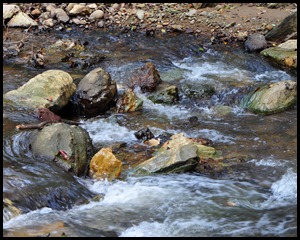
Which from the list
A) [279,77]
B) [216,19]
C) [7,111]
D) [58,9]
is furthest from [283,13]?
[7,111]

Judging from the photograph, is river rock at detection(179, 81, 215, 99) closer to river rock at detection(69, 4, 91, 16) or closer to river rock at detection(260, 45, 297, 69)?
river rock at detection(260, 45, 297, 69)

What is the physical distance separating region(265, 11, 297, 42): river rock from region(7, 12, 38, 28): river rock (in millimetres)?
6702

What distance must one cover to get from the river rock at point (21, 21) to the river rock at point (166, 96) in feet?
19.7

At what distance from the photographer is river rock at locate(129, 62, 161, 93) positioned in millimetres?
8477

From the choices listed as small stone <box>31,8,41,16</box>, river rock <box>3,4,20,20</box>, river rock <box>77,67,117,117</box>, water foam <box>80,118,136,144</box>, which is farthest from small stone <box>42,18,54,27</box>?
water foam <box>80,118,136,144</box>

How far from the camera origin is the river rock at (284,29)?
34.1 feet

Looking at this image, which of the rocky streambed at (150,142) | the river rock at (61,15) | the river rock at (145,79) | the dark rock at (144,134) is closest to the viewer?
the rocky streambed at (150,142)

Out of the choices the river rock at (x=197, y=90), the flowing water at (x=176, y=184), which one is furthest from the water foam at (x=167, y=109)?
the river rock at (x=197, y=90)

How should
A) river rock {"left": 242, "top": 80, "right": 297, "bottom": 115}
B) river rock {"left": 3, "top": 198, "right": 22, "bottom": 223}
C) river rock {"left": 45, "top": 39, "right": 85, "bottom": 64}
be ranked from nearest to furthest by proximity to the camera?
river rock {"left": 3, "top": 198, "right": 22, "bottom": 223} → river rock {"left": 242, "top": 80, "right": 297, "bottom": 115} → river rock {"left": 45, "top": 39, "right": 85, "bottom": 64}

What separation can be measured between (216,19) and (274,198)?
8233 millimetres

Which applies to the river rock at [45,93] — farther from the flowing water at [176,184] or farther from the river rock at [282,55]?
the river rock at [282,55]

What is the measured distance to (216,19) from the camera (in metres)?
12.2

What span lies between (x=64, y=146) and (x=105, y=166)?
59 cm

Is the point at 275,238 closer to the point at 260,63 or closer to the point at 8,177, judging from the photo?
the point at 8,177
